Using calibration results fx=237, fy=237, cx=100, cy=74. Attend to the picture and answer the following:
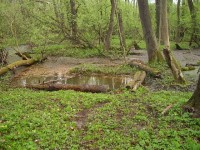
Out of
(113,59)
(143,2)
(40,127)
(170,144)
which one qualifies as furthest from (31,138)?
(113,59)

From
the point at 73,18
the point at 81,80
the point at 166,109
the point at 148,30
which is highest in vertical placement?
the point at 73,18

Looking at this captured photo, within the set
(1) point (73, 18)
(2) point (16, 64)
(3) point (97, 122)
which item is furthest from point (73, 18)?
(3) point (97, 122)

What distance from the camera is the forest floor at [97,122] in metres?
5.58

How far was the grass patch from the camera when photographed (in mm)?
5566

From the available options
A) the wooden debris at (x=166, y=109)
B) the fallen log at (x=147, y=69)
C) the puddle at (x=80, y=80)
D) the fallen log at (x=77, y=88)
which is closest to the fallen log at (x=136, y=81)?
the fallen log at (x=147, y=69)

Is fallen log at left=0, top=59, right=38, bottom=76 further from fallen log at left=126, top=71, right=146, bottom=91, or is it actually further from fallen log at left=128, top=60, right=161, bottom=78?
fallen log at left=126, top=71, right=146, bottom=91

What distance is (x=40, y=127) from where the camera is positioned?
6.26 meters

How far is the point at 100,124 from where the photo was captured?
21.2ft

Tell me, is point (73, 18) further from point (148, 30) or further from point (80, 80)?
point (80, 80)

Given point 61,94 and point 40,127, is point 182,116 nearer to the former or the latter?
point 40,127

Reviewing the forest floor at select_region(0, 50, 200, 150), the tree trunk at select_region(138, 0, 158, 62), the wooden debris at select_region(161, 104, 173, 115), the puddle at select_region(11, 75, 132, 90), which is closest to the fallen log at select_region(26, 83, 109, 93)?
the puddle at select_region(11, 75, 132, 90)

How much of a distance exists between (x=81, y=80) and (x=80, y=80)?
6cm

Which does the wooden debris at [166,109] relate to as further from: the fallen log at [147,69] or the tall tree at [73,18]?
the tall tree at [73,18]

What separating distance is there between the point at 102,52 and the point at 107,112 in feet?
43.0
